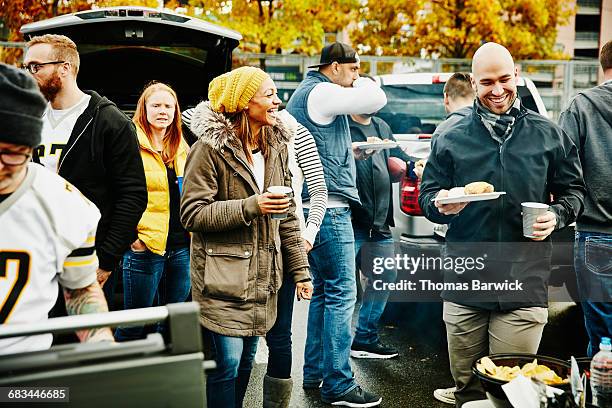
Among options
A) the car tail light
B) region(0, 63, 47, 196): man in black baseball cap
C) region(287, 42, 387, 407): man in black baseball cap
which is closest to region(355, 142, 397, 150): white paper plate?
region(287, 42, 387, 407): man in black baseball cap

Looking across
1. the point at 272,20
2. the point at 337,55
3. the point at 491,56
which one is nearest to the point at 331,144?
the point at 337,55

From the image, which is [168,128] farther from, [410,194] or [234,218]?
[410,194]

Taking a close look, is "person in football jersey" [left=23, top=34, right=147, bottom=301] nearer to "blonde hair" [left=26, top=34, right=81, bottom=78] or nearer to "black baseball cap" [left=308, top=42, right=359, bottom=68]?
"blonde hair" [left=26, top=34, right=81, bottom=78]

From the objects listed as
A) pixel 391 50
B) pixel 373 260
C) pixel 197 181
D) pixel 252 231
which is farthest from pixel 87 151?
pixel 391 50

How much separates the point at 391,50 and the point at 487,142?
21.3m

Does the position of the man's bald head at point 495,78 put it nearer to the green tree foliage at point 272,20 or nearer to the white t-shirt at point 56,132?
the white t-shirt at point 56,132

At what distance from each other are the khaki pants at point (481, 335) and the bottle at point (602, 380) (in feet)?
2.73

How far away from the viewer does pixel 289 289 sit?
12.4 feet

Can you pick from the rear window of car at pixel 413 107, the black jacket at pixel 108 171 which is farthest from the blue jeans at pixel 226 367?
the rear window of car at pixel 413 107

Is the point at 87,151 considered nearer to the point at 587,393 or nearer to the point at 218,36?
the point at 218,36

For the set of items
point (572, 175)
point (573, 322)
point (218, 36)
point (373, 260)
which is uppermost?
point (218, 36)

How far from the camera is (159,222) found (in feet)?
Answer: 15.5

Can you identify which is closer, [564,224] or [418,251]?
[564,224]

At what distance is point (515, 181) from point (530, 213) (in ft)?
0.78
